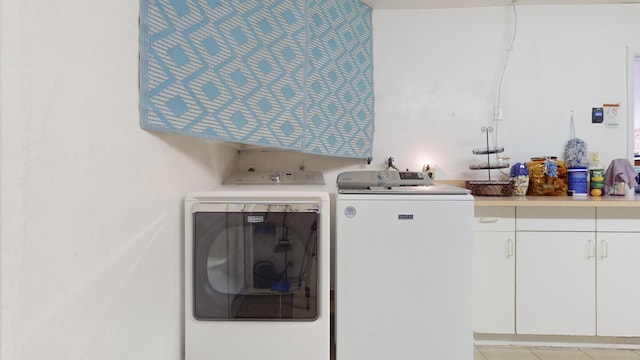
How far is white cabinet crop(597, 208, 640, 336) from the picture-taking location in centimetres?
190

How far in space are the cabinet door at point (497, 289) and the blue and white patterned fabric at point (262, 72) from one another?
1.05 metres

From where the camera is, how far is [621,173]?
2.23m

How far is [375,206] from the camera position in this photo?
1538 mm

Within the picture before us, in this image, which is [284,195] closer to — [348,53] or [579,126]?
[348,53]

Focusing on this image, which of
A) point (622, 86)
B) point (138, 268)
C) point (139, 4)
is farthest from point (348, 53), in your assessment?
point (622, 86)

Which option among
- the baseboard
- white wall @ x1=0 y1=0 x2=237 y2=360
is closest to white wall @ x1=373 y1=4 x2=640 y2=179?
the baseboard

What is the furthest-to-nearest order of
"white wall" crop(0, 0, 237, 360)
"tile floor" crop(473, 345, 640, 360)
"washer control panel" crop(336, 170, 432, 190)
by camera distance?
"tile floor" crop(473, 345, 640, 360), "washer control panel" crop(336, 170, 432, 190), "white wall" crop(0, 0, 237, 360)

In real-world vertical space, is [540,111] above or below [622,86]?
below

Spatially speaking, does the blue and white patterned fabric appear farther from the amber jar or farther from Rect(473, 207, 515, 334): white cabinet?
the amber jar

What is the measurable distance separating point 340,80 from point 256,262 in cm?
131

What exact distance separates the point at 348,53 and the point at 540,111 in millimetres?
1523

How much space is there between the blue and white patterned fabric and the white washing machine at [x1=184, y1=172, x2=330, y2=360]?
36 cm

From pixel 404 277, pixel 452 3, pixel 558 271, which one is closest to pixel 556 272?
pixel 558 271

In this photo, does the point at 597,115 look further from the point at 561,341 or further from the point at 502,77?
the point at 561,341
